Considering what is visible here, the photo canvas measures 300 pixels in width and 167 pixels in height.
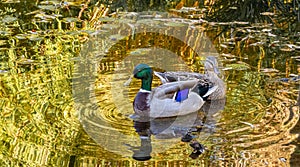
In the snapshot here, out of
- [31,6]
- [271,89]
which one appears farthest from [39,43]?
[271,89]

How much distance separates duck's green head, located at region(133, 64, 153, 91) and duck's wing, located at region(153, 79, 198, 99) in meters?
0.10

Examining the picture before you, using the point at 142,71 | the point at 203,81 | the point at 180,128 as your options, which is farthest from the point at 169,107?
the point at 203,81

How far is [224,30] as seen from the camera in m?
8.36

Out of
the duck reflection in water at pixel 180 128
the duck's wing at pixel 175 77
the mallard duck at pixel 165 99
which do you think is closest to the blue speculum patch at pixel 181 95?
the mallard duck at pixel 165 99

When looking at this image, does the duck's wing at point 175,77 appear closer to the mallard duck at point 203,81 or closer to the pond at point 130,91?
the mallard duck at point 203,81

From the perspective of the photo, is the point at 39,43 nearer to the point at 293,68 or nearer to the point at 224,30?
the point at 224,30

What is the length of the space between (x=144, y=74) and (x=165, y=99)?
33 cm

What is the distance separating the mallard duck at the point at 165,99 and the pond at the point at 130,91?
84 mm

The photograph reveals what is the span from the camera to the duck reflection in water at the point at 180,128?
5.00 metres

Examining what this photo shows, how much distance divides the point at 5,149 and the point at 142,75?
160 cm

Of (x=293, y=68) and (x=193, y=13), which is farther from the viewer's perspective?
(x=193, y=13)

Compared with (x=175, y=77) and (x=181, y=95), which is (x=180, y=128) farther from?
(x=175, y=77)

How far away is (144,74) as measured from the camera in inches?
234

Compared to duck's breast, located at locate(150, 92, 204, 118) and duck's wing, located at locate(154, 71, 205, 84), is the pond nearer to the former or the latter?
duck's breast, located at locate(150, 92, 204, 118)
